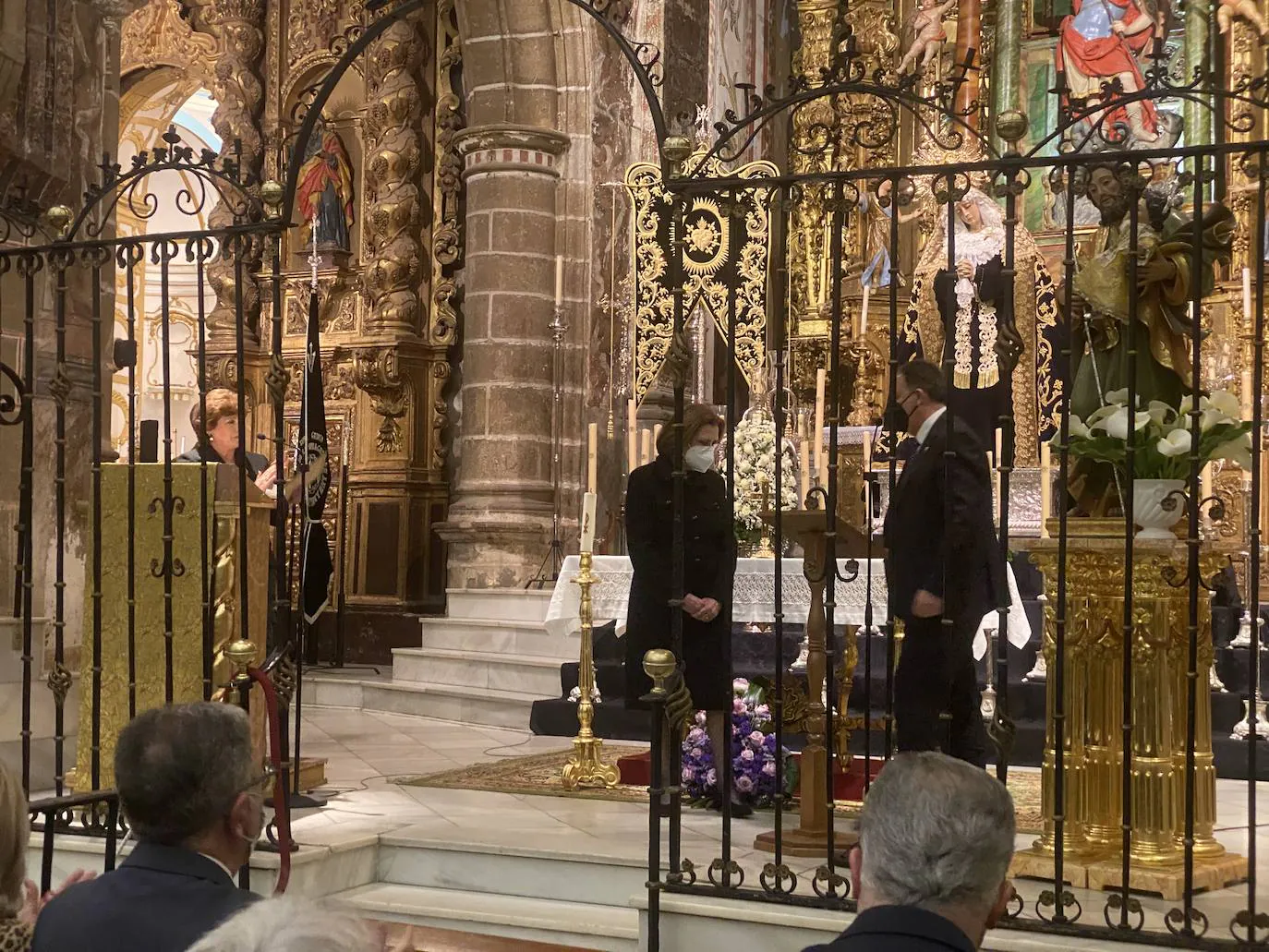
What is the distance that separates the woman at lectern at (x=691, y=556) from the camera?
6320 mm

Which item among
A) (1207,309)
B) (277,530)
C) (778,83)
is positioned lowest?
(277,530)

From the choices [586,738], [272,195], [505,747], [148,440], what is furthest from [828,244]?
[272,195]

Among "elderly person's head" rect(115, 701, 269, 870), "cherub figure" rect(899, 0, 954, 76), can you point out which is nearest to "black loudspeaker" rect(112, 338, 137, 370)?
"elderly person's head" rect(115, 701, 269, 870)

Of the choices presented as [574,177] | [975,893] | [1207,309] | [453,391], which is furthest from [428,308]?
[975,893]

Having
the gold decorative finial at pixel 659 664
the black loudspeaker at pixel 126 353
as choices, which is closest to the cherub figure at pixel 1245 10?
the black loudspeaker at pixel 126 353

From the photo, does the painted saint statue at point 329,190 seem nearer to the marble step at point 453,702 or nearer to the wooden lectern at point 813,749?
the marble step at point 453,702

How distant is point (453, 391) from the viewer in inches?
523

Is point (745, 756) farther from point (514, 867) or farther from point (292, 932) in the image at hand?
point (292, 932)

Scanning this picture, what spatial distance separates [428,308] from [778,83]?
11.1 feet

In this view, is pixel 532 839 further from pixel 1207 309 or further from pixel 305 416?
pixel 1207 309

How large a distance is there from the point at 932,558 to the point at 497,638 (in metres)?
5.49

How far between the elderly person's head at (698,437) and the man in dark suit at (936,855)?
3707 millimetres

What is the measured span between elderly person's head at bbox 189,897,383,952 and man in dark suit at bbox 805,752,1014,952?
83 centimetres

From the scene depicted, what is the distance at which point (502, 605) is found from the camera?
35.6ft
